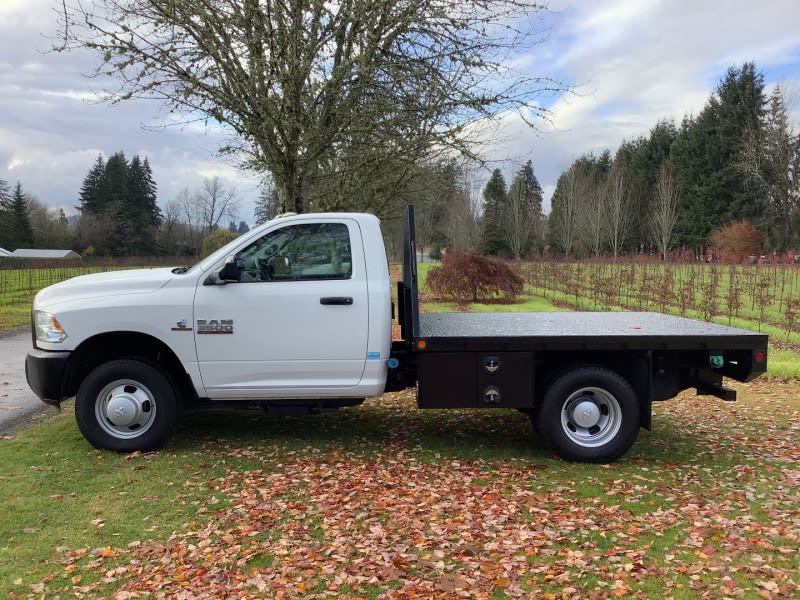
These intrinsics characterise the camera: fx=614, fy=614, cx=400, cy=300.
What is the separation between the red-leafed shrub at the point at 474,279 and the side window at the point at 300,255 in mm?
14999

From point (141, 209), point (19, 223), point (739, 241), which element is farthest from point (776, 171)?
point (19, 223)

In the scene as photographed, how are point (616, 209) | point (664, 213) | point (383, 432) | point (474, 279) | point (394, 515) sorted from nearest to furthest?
1. point (394, 515)
2. point (383, 432)
3. point (474, 279)
4. point (664, 213)
5. point (616, 209)

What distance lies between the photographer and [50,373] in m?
5.26

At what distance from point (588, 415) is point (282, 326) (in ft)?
9.08

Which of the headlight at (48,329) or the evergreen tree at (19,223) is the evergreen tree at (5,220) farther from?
the headlight at (48,329)

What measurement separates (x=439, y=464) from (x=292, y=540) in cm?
180

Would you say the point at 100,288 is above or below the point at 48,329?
above

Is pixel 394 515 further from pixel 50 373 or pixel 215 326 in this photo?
pixel 50 373

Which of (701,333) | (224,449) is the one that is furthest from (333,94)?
(701,333)

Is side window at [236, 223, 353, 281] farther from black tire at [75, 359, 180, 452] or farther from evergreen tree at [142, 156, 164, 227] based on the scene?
evergreen tree at [142, 156, 164, 227]

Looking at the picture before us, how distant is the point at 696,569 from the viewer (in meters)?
3.47

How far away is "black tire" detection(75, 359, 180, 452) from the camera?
536cm

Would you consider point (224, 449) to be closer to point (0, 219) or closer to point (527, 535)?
point (527, 535)

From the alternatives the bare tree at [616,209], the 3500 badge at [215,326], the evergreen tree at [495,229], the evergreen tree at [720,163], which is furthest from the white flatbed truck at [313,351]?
the evergreen tree at [720,163]
